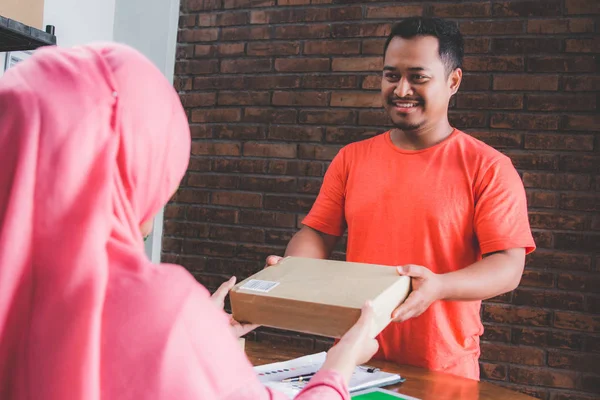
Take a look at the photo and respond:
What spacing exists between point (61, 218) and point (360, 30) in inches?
87.2

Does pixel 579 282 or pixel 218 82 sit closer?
pixel 579 282

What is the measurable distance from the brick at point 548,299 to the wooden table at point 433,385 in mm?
1052

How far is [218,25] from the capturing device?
298 cm

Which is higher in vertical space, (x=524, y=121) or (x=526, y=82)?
(x=526, y=82)

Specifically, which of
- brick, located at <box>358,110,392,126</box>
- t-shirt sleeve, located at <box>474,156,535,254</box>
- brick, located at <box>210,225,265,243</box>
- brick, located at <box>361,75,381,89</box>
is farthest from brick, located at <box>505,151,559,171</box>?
brick, located at <box>210,225,265,243</box>

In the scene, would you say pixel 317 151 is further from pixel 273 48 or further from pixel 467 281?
pixel 467 281

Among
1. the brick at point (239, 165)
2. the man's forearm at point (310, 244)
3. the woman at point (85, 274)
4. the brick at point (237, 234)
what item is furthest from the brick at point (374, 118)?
the woman at point (85, 274)

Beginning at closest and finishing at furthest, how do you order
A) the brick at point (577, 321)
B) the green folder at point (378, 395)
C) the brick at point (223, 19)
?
the green folder at point (378, 395) → the brick at point (577, 321) → the brick at point (223, 19)

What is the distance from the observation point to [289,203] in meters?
2.81

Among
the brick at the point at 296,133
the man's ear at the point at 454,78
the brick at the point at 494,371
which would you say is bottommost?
the brick at the point at 494,371

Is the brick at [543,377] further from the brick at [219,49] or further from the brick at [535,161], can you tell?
the brick at [219,49]

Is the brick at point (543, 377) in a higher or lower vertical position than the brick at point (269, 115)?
lower

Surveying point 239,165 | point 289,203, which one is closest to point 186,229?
point 239,165

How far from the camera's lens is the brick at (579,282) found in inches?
91.5
